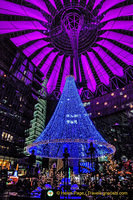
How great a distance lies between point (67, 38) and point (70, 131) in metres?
18.7

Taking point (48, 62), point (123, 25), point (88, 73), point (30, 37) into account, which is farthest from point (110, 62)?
point (30, 37)

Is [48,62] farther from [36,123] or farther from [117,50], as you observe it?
[36,123]

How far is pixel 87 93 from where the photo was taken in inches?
1553

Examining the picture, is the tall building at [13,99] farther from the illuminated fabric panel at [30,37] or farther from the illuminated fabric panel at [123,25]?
the illuminated fabric panel at [123,25]

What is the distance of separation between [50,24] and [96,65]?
35.1 feet

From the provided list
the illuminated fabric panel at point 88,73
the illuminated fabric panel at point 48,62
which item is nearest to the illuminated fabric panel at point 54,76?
the illuminated fabric panel at point 48,62

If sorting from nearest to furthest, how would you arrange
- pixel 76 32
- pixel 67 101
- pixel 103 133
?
pixel 67 101 → pixel 76 32 → pixel 103 133

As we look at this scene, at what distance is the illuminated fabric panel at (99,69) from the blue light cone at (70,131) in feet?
47.0

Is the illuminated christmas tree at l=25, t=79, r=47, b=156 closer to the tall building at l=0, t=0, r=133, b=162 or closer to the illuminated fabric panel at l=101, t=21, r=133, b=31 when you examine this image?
the tall building at l=0, t=0, r=133, b=162

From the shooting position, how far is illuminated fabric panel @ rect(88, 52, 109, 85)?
27.1 meters

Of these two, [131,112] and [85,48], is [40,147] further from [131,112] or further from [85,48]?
[131,112]

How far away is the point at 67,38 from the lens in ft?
82.2

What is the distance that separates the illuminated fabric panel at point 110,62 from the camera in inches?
1012

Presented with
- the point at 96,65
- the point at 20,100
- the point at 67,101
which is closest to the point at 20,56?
the point at 20,100
